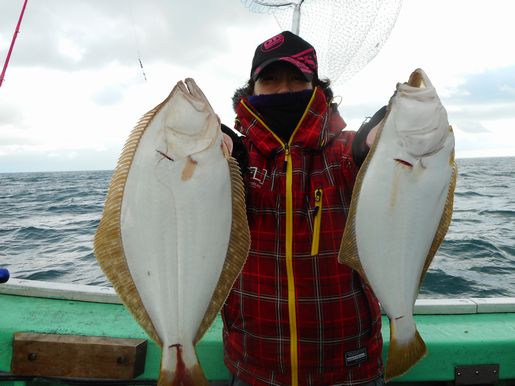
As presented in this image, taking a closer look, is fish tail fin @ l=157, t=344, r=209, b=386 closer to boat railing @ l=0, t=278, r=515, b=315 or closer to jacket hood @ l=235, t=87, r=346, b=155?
jacket hood @ l=235, t=87, r=346, b=155

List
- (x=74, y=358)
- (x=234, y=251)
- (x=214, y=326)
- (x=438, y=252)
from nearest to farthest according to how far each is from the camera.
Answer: (x=234, y=251), (x=74, y=358), (x=214, y=326), (x=438, y=252)

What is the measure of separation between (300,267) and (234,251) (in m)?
0.41

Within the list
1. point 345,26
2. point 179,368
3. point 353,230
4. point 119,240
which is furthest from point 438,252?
point 119,240

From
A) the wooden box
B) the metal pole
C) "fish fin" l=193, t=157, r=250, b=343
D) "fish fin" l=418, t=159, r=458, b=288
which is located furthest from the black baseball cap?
the wooden box

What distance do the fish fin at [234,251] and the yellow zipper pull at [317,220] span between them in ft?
1.32

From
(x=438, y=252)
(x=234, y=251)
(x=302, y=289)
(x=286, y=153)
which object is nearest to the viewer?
(x=234, y=251)

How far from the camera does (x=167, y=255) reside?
5.34 feet

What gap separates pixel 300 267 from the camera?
1.98 m

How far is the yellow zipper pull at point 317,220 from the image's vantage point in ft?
6.47

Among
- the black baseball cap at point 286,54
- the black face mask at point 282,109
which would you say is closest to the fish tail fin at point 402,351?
the black face mask at point 282,109

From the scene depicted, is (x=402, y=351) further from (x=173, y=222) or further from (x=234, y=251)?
(x=173, y=222)

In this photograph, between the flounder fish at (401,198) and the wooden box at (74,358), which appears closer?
the flounder fish at (401,198)

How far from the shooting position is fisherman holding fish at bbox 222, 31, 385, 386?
1.97 metres

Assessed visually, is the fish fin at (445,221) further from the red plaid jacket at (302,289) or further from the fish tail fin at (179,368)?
the fish tail fin at (179,368)
